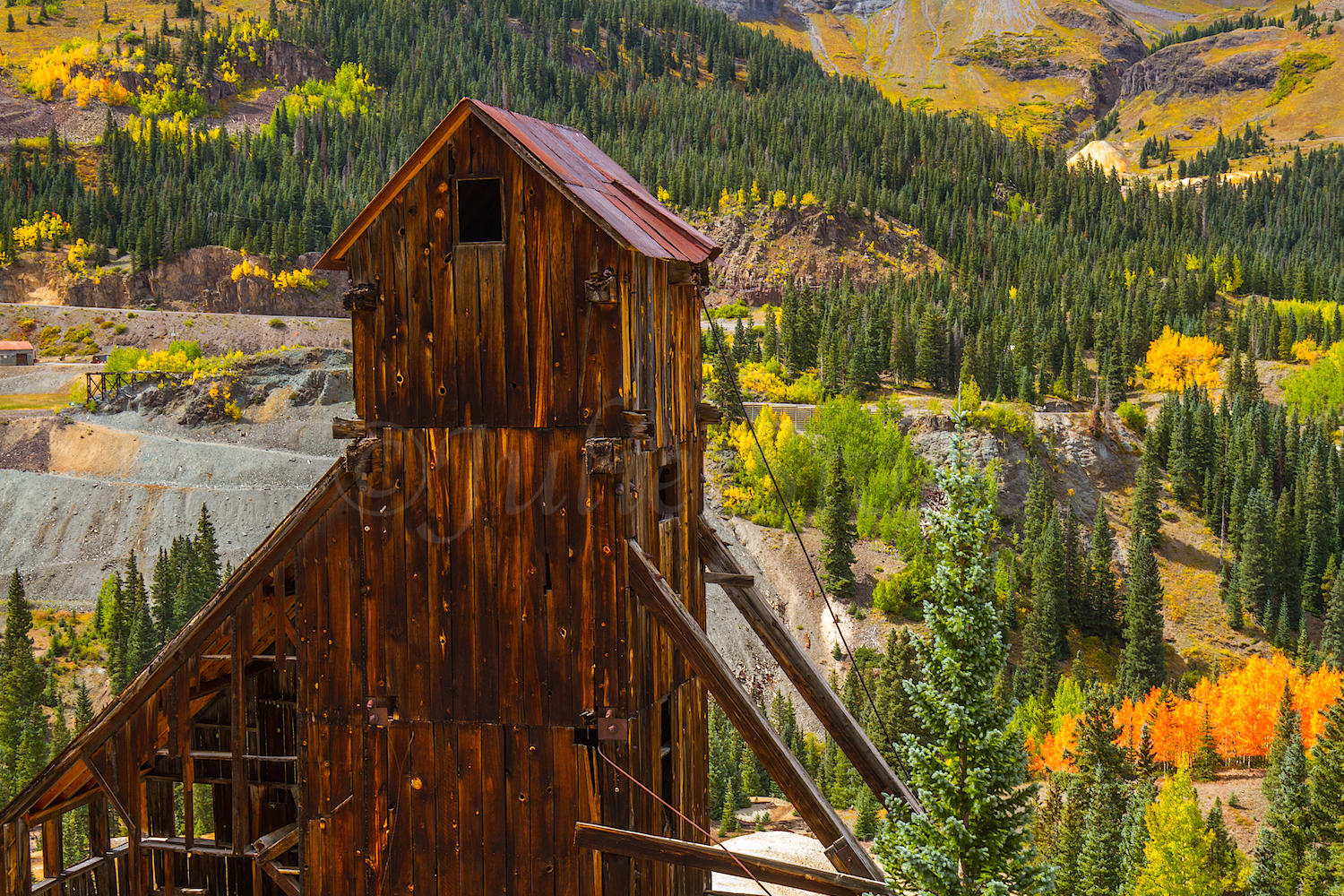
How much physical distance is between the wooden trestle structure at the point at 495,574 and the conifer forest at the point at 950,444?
1976mm

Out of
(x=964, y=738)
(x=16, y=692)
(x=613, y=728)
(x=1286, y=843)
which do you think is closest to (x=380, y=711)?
(x=613, y=728)

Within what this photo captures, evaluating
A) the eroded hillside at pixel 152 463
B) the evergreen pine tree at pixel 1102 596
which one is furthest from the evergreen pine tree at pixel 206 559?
the evergreen pine tree at pixel 1102 596

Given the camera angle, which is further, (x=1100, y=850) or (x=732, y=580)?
(x=1100, y=850)

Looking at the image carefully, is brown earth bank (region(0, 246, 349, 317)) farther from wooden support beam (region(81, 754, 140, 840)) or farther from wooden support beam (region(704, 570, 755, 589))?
wooden support beam (region(704, 570, 755, 589))

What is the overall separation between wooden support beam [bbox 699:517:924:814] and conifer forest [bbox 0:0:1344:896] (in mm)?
280

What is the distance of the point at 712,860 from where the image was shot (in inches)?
358

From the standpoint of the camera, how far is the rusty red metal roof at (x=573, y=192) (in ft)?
31.2

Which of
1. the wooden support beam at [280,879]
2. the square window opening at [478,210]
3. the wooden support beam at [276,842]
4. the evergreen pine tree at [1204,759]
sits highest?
the square window opening at [478,210]

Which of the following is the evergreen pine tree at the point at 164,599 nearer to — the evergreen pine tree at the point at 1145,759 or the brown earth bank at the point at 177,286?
the evergreen pine tree at the point at 1145,759

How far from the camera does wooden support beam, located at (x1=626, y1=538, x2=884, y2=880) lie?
9.05 m

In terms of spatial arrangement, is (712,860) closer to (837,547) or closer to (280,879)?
(280,879)

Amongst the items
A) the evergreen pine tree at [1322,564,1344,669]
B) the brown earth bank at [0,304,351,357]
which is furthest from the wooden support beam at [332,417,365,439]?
the brown earth bank at [0,304,351,357]

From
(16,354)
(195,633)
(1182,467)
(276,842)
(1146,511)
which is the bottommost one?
(1146,511)

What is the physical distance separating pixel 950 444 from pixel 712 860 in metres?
5.68
